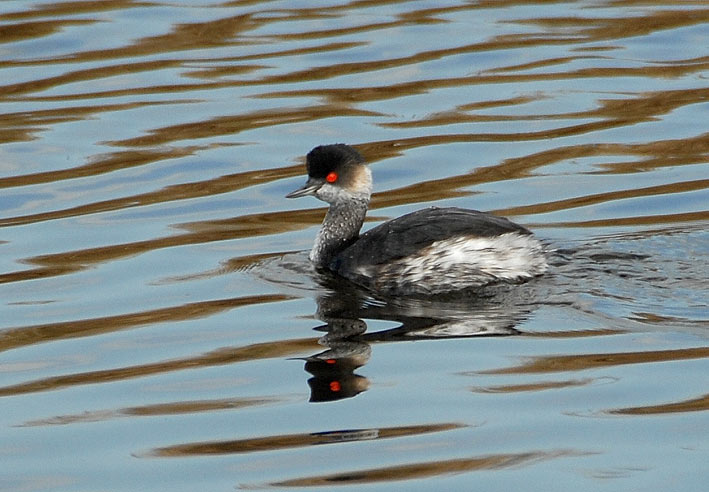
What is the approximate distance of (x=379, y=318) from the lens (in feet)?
23.1

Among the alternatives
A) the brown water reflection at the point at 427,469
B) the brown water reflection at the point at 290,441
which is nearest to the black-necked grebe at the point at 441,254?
the brown water reflection at the point at 290,441

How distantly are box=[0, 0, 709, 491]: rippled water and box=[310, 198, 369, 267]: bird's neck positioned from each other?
0.11 m

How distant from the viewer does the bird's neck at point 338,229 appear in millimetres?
8211

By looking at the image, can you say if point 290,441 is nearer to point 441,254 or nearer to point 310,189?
point 441,254

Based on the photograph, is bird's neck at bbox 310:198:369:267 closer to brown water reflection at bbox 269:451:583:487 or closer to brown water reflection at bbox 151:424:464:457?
brown water reflection at bbox 151:424:464:457

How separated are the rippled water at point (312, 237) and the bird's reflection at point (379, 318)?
0.07 feet

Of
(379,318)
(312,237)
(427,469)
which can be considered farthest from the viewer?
(312,237)

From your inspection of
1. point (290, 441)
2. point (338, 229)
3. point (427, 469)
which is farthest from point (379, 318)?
point (427, 469)

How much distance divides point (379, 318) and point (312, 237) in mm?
1878

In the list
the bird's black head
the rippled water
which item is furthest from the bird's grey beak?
the rippled water

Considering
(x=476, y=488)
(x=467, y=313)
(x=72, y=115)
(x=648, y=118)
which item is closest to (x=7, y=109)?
(x=72, y=115)

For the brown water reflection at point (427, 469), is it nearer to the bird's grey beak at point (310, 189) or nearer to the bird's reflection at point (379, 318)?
the bird's reflection at point (379, 318)

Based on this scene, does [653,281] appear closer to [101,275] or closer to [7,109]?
[101,275]

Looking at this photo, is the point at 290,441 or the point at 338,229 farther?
the point at 338,229
